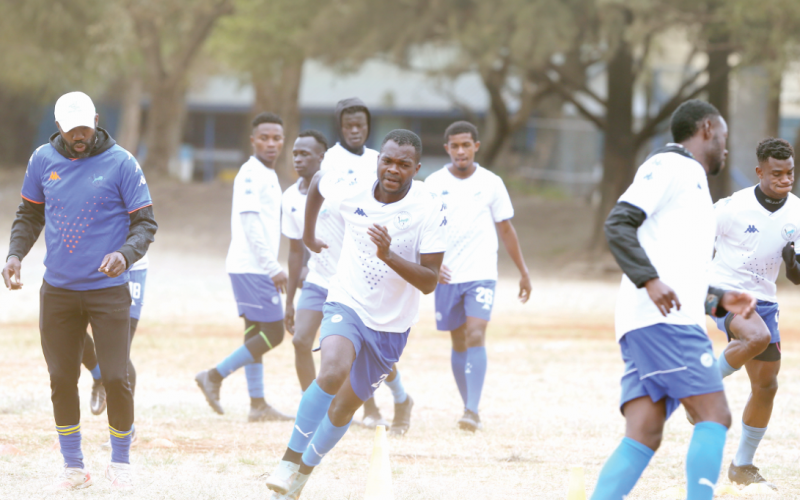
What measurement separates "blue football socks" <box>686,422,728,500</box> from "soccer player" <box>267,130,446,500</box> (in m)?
1.63

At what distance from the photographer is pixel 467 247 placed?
7.62 m

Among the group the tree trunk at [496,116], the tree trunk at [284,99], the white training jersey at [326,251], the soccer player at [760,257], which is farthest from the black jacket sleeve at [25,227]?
the tree trunk at [284,99]

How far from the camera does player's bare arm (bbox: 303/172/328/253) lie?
6238mm

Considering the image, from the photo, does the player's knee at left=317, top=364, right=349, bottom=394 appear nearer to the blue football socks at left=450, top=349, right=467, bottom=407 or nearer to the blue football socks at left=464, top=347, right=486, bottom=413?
the blue football socks at left=464, top=347, right=486, bottom=413

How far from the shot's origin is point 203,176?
136 feet

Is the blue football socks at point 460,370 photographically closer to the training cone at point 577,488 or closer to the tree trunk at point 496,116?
the training cone at point 577,488

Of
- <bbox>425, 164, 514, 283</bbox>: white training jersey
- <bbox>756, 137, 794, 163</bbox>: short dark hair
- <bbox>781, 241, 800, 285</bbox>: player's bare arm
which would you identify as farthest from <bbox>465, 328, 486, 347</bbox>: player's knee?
<bbox>756, 137, 794, 163</bbox>: short dark hair

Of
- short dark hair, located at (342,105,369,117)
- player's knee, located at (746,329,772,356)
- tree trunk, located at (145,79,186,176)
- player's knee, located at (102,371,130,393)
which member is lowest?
player's knee, located at (102,371,130,393)

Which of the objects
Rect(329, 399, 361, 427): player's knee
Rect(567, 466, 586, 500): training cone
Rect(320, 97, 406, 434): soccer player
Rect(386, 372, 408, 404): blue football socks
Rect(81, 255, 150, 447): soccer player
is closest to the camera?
Rect(567, 466, 586, 500): training cone

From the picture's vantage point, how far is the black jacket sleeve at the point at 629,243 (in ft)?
13.2

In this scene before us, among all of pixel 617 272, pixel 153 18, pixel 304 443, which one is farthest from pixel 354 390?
pixel 153 18

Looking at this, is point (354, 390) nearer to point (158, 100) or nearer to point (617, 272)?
point (617, 272)

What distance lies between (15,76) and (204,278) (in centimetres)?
1307

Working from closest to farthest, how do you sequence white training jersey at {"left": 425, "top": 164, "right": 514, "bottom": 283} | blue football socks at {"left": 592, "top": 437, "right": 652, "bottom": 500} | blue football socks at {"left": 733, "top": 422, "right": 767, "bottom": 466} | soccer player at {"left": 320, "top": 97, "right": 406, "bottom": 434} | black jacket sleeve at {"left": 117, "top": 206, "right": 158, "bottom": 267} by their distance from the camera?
blue football socks at {"left": 592, "top": 437, "right": 652, "bottom": 500}, black jacket sleeve at {"left": 117, "top": 206, "right": 158, "bottom": 267}, blue football socks at {"left": 733, "top": 422, "right": 767, "bottom": 466}, soccer player at {"left": 320, "top": 97, "right": 406, "bottom": 434}, white training jersey at {"left": 425, "top": 164, "right": 514, "bottom": 283}
